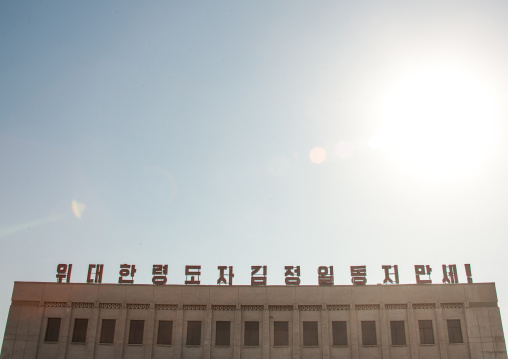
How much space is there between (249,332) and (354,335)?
30.9 feet

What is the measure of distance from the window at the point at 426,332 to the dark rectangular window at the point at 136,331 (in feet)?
82.1

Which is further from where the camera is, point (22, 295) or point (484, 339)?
point (22, 295)

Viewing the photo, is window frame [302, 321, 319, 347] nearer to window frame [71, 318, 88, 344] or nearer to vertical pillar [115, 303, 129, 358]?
vertical pillar [115, 303, 129, 358]

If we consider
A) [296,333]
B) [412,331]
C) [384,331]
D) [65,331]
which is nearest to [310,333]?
[296,333]

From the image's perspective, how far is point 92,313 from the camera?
4044cm

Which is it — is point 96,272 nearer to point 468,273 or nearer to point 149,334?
point 149,334

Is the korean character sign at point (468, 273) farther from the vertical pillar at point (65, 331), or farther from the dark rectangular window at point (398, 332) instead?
the vertical pillar at point (65, 331)

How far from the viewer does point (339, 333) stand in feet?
131

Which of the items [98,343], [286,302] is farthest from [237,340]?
[98,343]

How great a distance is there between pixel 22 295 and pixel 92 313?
22.4ft

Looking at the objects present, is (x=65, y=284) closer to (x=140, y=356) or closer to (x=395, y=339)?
(x=140, y=356)

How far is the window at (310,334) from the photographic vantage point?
3969 cm

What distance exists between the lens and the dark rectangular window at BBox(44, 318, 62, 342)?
39.7m

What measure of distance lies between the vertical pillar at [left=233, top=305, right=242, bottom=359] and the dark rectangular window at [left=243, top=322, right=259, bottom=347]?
0.62m
